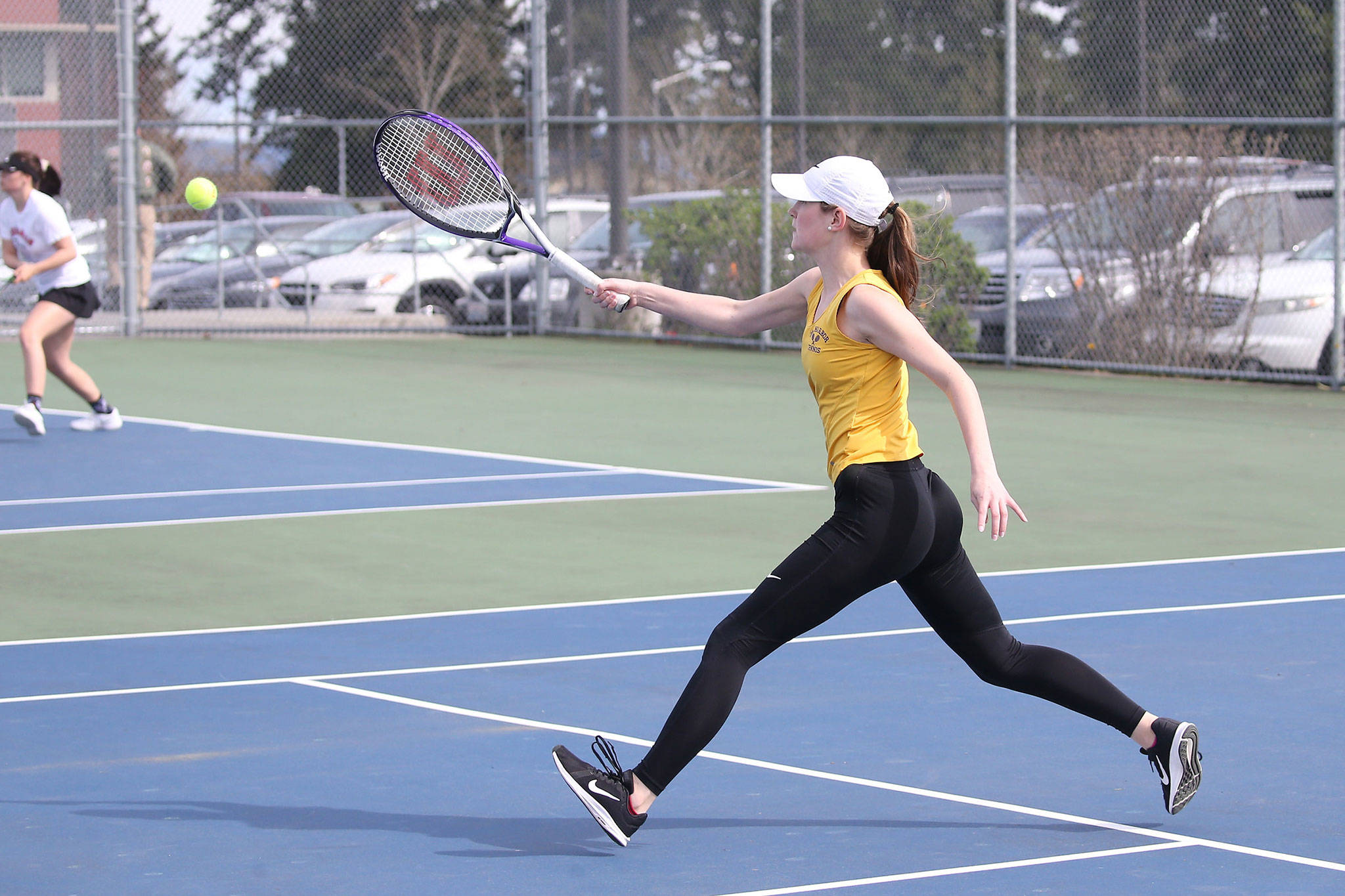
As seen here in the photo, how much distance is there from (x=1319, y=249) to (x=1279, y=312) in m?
0.58

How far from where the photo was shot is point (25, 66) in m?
20.5

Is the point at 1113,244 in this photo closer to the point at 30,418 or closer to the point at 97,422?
the point at 97,422

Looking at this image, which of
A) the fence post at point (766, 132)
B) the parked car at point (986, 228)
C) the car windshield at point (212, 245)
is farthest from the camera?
the car windshield at point (212, 245)

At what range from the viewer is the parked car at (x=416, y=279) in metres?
20.5

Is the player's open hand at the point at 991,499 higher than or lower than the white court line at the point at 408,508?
higher

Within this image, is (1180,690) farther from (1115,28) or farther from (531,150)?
A: (531,150)

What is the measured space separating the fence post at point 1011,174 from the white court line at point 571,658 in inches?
356

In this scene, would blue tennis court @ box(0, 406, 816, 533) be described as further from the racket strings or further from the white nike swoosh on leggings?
the white nike swoosh on leggings

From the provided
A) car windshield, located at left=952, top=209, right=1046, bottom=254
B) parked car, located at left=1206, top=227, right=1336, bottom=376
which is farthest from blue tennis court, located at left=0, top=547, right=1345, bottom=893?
car windshield, located at left=952, top=209, right=1046, bottom=254

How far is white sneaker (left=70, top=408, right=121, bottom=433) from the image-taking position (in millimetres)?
12844

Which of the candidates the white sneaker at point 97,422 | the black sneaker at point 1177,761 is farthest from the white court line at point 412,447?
the black sneaker at point 1177,761

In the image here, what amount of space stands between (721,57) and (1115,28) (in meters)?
4.09

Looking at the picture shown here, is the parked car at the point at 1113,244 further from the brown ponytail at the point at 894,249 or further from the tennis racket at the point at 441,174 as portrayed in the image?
the brown ponytail at the point at 894,249

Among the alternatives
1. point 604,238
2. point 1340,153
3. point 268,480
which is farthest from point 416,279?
point 268,480
